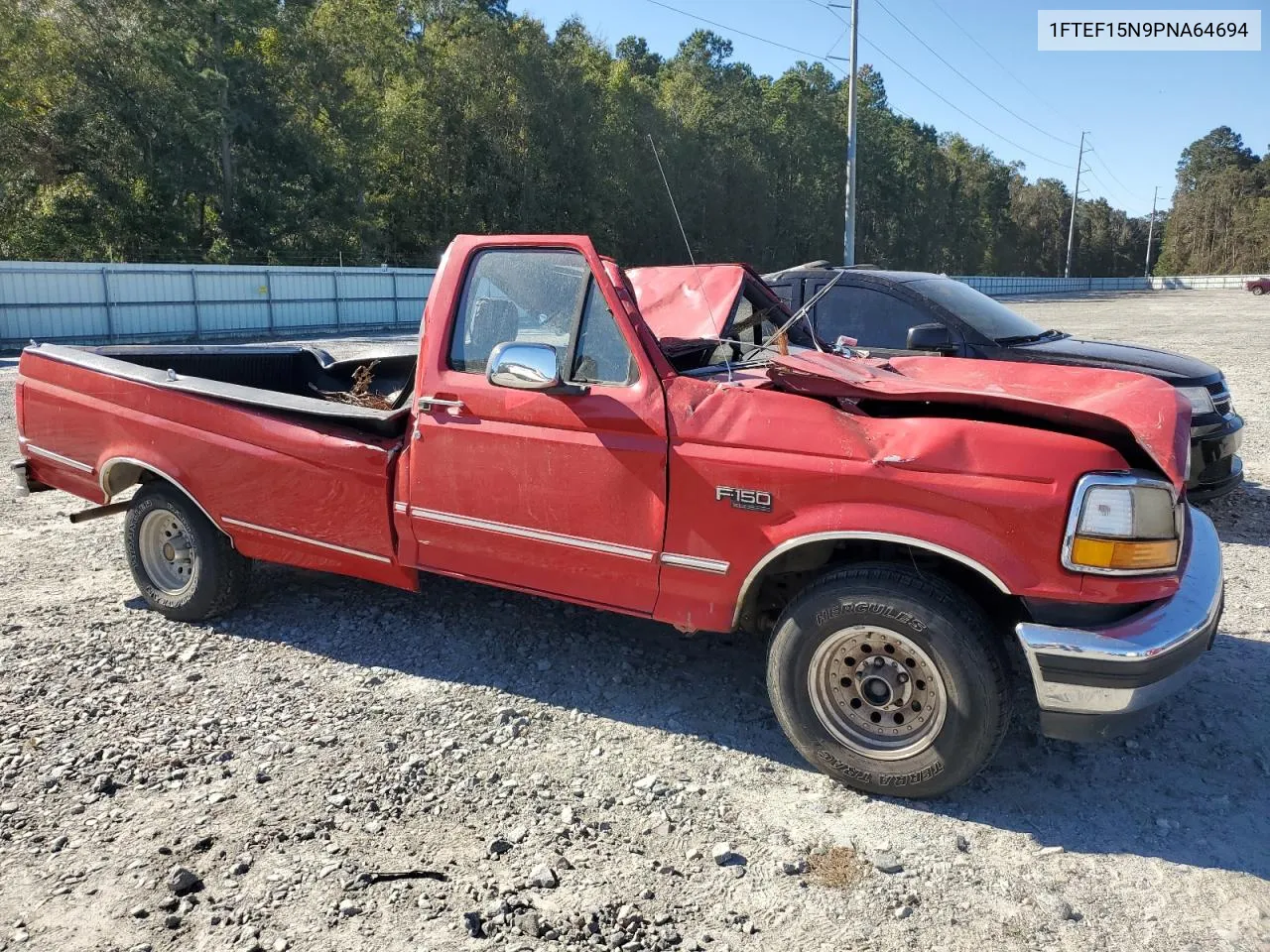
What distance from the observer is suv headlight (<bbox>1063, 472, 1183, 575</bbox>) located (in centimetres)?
304

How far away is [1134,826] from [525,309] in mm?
3056

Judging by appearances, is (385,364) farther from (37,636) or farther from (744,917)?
(744,917)

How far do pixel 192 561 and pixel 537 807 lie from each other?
2646 mm

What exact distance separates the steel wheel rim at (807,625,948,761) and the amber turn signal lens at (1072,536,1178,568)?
1.99 ft

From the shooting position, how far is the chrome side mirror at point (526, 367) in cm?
363

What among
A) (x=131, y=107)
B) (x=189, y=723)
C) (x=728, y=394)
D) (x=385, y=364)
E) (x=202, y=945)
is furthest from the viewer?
(x=131, y=107)

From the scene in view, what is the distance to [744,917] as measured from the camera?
9.25 ft

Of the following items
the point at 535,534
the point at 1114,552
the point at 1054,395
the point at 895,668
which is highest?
the point at 1054,395

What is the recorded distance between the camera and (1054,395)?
3.65 metres

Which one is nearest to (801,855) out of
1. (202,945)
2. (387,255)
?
(202,945)

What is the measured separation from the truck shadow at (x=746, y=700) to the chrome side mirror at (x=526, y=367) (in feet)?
4.77

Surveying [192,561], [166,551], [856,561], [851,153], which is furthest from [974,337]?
[851,153]

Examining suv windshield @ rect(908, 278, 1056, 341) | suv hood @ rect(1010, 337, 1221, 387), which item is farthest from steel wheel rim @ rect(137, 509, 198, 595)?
suv hood @ rect(1010, 337, 1221, 387)

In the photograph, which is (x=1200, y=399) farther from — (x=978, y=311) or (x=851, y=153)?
(x=851, y=153)
